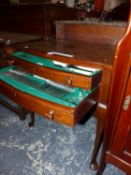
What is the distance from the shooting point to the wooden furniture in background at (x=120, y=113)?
0.54 meters

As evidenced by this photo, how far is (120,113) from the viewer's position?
2.19 feet

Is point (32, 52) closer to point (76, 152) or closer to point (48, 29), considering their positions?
point (48, 29)

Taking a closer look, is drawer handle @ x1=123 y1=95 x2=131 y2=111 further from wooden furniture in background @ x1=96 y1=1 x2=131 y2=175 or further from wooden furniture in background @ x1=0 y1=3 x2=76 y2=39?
wooden furniture in background @ x1=0 y1=3 x2=76 y2=39

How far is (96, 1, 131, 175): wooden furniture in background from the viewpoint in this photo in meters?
0.54

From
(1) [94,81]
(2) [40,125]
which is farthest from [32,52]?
(2) [40,125]

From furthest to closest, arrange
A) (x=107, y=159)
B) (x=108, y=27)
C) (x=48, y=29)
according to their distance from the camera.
A: (x=48, y=29), (x=108, y=27), (x=107, y=159)

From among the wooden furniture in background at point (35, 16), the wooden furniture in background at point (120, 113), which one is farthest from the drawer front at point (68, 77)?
the wooden furniture in background at point (35, 16)

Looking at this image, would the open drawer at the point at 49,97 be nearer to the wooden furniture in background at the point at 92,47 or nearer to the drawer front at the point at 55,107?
the drawer front at the point at 55,107

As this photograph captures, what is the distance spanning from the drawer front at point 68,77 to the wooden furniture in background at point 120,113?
15cm

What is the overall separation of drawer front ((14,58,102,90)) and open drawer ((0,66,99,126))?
67 mm

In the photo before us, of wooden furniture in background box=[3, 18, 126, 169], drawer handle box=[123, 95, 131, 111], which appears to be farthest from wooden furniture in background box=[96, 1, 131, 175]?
wooden furniture in background box=[3, 18, 126, 169]

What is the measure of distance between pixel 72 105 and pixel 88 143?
68 centimetres

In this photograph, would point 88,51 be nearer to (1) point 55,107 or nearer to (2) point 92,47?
(2) point 92,47

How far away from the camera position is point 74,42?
1193mm
